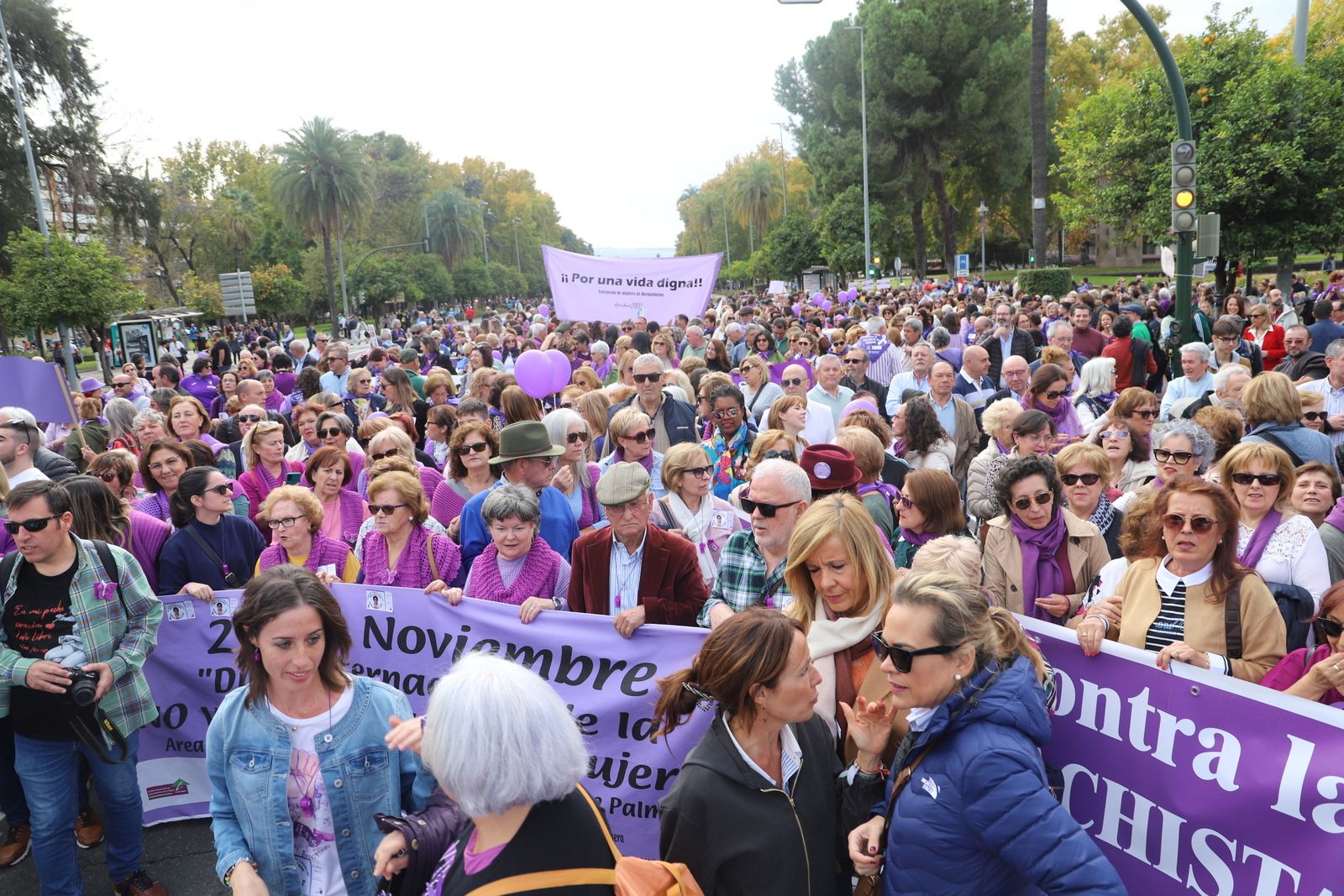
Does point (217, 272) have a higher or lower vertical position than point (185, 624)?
higher

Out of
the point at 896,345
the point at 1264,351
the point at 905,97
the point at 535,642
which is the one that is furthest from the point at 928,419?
the point at 905,97

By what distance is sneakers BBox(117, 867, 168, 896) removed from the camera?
13.8 feet

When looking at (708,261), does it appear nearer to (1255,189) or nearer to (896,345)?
(896,345)

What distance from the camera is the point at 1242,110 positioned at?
18312 mm

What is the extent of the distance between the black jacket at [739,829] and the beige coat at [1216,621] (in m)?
1.57

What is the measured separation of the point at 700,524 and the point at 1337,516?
3.08 meters

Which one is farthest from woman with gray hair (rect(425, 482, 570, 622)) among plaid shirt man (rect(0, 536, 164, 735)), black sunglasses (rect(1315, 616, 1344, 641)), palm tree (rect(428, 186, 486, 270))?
palm tree (rect(428, 186, 486, 270))

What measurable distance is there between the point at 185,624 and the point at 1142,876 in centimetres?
446

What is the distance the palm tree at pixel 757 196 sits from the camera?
93.9 metres

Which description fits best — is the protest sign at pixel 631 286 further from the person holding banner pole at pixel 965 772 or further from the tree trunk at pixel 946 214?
the tree trunk at pixel 946 214

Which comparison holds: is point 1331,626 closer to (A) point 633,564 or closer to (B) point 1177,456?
(B) point 1177,456

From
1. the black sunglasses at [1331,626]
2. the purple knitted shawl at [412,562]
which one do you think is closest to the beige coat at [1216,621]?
the black sunglasses at [1331,626]

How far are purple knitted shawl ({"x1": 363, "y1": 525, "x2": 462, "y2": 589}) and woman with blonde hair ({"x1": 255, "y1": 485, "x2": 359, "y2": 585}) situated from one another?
201 mm

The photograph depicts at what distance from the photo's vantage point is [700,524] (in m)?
4.98
